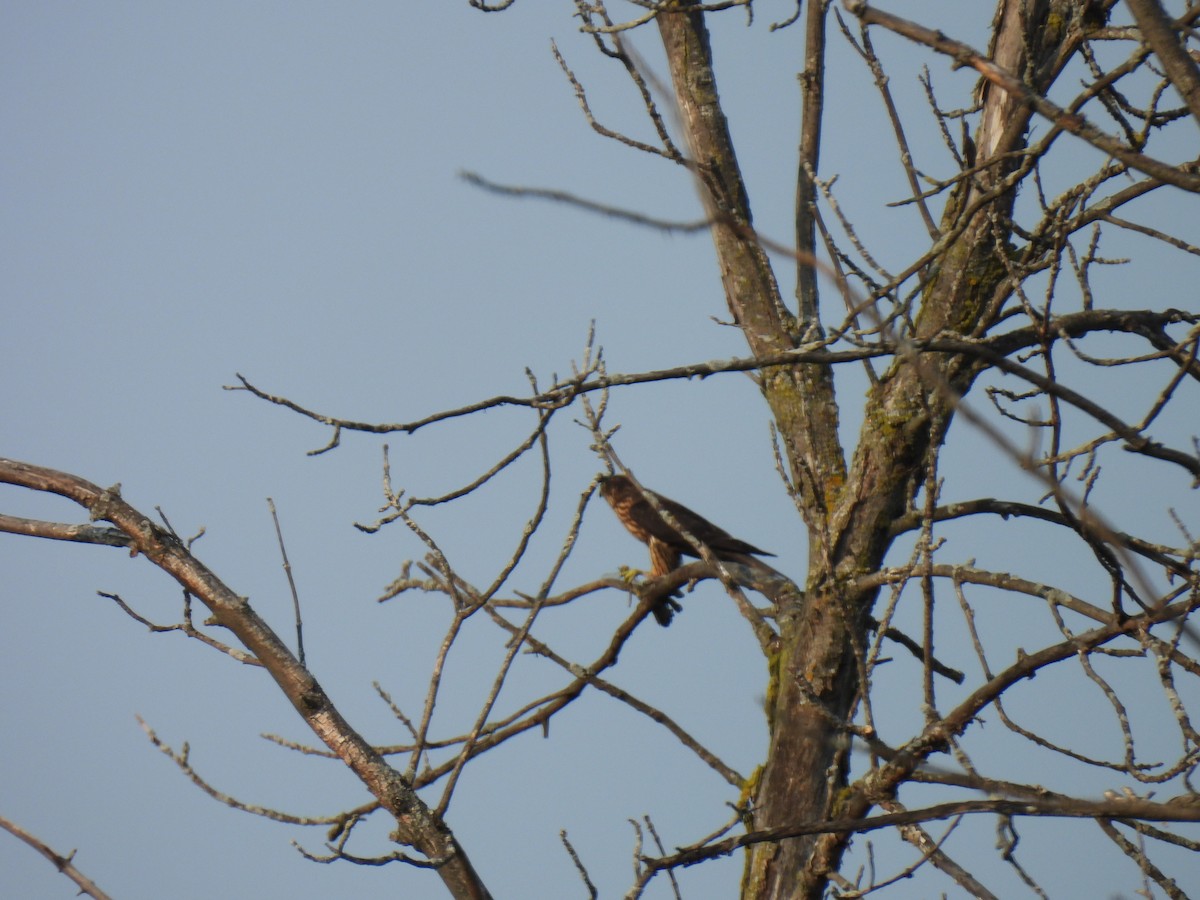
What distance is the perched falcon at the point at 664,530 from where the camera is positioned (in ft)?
16.5

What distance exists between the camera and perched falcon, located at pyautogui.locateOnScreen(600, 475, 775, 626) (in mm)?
5043

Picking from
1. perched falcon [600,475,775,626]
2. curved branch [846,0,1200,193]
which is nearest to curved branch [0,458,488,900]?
curved branch [846,0,1200,193]

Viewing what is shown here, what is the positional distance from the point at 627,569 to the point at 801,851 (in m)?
2.41

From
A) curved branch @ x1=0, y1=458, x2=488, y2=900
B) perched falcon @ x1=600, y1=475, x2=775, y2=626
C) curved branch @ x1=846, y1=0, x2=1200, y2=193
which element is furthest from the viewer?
perched falcon @ x1=600, y1=475, x2=775, y2=626

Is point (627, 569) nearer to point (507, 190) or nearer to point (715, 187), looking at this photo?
point (715, 187)

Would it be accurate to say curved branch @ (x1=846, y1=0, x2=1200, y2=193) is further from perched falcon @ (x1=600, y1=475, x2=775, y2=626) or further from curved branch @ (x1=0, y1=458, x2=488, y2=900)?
perched falcon @ (x1=600, y1=475, x2=775, y2=626)

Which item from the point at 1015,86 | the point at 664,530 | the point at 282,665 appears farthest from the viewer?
the point at 664,530

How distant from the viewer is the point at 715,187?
3.56 metres

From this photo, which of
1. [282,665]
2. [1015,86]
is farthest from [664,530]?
[1015,86]

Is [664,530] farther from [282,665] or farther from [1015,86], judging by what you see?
[1015,86]

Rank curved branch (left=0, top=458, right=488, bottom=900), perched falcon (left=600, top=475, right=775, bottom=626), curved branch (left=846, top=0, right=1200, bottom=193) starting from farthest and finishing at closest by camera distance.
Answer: perched falcon (left=600, top=475, right=775, bottom=626)
curved branch (left=0, top=458, right=488, bottom=900)
curved branch (left=846, top=0, right=1200, bottom=193)

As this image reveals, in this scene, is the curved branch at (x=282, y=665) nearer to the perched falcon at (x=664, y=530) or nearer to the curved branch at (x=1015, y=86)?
the curved branch at (x=1015, y=86)

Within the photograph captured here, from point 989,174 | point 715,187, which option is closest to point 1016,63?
point 989,174

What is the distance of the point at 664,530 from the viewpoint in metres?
6.15
